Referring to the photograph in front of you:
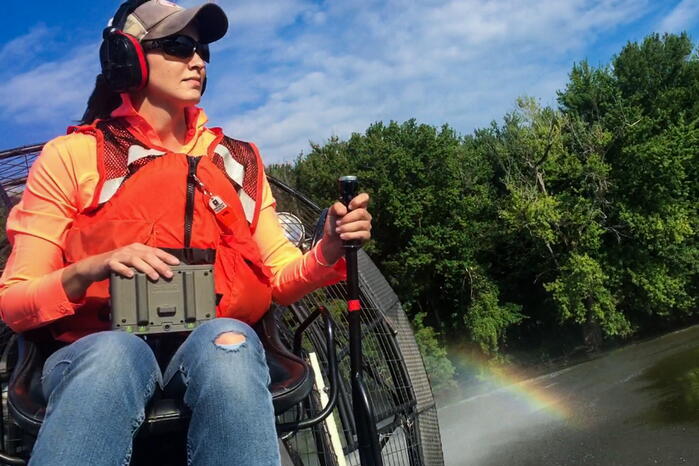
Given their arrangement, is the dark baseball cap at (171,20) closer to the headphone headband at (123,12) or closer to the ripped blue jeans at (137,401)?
the headphone headband at (123,12)

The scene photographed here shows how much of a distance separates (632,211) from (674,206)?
1773 mm

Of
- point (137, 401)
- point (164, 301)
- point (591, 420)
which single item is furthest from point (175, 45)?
point (591, 420)

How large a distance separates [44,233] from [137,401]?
0.66 metres

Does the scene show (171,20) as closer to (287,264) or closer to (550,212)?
(287,264)

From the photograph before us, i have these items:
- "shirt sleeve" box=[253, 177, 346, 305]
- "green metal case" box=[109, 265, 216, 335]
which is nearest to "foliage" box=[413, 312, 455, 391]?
"shirt sleeve" box=[253, 177, 346, 305]

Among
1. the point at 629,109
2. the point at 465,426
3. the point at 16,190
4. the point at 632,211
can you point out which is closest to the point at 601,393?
the point at 465,426

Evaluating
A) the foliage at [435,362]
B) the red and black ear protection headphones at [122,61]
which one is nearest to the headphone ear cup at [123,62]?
the red and black ear protection headphones at [122,61]

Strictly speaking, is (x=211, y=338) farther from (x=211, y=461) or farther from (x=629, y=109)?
(x=629, y=109)

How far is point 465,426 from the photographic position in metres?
15.3

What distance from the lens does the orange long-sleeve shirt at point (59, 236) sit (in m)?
1.71

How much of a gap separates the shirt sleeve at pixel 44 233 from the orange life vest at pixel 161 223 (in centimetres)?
4

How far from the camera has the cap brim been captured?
2.08m

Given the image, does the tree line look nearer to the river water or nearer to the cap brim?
the river water

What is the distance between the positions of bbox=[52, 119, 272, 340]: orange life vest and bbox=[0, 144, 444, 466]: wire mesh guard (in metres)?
1.05
